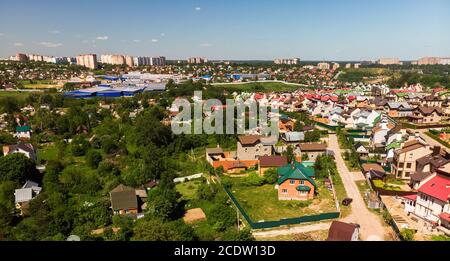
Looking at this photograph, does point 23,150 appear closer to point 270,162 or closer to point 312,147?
point 270,162

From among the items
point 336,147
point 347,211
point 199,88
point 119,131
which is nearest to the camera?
point 347,211

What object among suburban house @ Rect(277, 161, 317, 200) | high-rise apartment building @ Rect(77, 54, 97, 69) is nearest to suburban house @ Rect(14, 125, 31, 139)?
suburban house @ Rect(277, 161, 317, 200)

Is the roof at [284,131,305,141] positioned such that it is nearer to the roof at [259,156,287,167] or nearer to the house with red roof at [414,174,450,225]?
the roof at [259,156,287,167]

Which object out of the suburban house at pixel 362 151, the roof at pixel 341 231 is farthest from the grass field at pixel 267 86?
the roof at pixel 341 231

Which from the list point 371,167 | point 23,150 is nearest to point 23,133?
point 23,150

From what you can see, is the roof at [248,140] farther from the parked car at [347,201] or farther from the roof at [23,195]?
the roof at [23,195]
